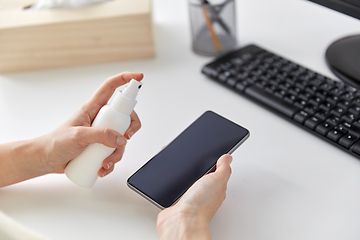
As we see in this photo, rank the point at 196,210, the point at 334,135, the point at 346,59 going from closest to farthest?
the point at 196,210 < the point at 334,135 < the point at 346,59

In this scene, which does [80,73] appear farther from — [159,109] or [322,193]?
[322,193]

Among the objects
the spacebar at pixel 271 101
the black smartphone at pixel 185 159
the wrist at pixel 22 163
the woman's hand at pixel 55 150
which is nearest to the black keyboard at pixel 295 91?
the spacebar at pixel 271 101

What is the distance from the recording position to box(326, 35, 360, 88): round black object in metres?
0.63

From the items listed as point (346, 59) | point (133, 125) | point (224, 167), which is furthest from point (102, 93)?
point (346, 59)

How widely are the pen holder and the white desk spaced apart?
3 centimetres

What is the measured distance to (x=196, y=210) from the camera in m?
0.43

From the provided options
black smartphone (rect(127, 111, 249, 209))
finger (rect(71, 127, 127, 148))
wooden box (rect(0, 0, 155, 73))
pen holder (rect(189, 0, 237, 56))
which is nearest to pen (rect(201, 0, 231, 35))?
pen holder (rect(189, 0, 237, 56))

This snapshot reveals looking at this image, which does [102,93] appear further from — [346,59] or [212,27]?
[346,59]

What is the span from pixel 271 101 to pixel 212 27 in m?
0.22

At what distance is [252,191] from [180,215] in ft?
0.40

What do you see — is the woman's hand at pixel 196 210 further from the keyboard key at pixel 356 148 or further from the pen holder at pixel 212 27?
the pen holder at pixel 212 27

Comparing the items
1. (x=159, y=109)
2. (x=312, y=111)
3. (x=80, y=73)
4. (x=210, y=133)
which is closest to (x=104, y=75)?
(x=80, y=73)

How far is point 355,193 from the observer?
48cm

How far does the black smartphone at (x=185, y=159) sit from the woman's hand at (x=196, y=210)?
0.9 inches
